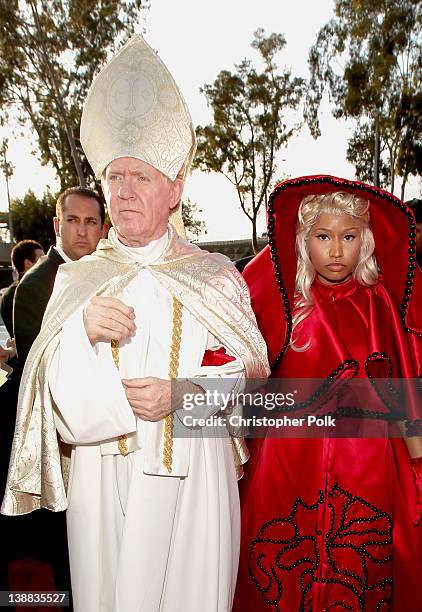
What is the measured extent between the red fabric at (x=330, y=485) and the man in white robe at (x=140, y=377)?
46cm

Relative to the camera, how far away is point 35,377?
218cm

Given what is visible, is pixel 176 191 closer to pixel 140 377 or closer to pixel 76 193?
pixel 140 377

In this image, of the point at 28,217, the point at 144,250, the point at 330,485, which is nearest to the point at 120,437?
the point at 144,250

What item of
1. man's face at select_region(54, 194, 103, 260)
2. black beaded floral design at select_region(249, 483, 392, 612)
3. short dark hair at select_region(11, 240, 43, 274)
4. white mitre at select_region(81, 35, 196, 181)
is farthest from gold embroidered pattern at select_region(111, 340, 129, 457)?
short dark hair at select_region(11, 240, 43, 274)

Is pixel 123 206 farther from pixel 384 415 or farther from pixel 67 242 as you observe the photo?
pixel 67 242

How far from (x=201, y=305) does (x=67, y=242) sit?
1953mm

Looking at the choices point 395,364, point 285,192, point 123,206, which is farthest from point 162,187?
point 395,364

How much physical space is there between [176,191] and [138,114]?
0.97 ft

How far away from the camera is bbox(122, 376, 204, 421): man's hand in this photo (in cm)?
200

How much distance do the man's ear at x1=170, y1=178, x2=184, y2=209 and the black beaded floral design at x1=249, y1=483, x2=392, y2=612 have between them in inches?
53.2

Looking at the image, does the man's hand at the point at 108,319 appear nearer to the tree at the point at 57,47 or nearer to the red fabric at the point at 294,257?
the red fabric at the point at 294,257

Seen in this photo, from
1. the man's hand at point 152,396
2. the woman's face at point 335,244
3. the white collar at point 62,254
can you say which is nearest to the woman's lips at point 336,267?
the woman's face at point 335,244

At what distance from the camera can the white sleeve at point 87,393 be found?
1.99 metres

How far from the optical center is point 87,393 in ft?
6.56
